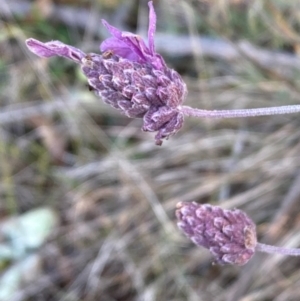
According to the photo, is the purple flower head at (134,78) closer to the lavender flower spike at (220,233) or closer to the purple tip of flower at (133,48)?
the purple tip of flower at (133,48)

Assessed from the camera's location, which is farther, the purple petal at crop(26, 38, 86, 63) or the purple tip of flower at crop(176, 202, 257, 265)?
the purple tip of flower at crop(176, 202, 257, 265)

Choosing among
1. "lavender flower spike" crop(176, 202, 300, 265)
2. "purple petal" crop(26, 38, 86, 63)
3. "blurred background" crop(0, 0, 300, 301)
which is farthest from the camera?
"blurred background" crop(0, 0, 300, 301)

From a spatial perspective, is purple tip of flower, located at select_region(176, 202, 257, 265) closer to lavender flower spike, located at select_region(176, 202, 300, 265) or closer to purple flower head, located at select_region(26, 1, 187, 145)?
lavender flower spike, located at select_region(176, 202, 300, 265)

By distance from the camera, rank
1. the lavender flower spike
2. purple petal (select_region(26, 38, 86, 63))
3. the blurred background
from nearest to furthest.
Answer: purple petal (select_region(26, 38, 86, 63)) < the lavender flower spike < the blurred background

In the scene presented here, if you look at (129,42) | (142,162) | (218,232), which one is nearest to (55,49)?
(129,42)

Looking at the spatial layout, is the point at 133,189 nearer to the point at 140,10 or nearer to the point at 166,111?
the point at 140,10

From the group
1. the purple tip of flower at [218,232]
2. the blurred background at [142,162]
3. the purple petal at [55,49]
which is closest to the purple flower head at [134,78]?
the purple petal at [55,49]

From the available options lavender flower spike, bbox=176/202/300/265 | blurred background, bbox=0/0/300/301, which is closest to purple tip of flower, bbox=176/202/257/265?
lavender flower spike, bbox=176/202/300/265

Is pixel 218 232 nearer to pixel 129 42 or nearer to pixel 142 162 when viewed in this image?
pixel 129 42
